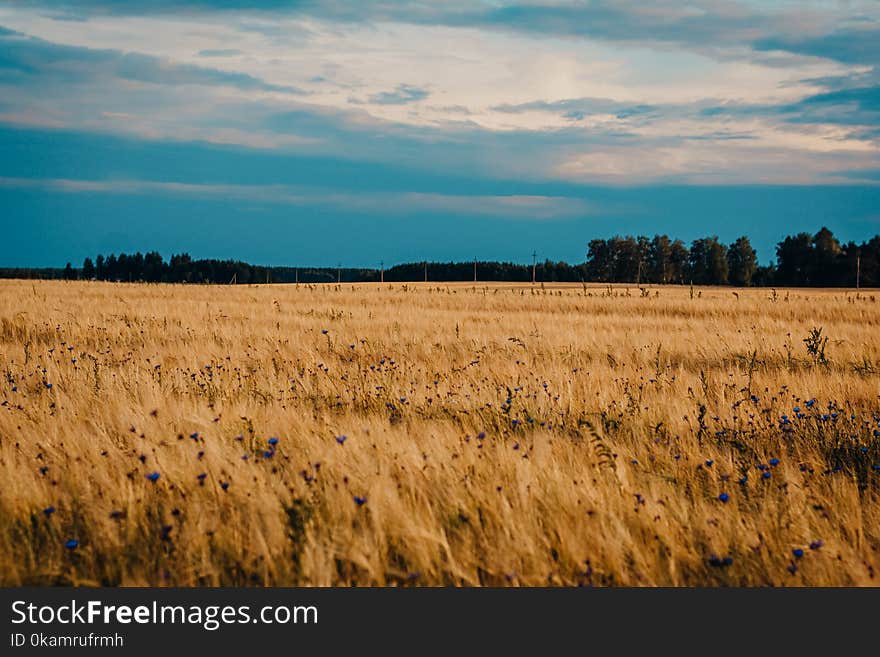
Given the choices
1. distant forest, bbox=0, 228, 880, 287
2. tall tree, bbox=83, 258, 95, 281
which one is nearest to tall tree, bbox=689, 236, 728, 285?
distant forest, bbox=0, 228, 880, 287

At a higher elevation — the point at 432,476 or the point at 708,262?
the point at 708,262

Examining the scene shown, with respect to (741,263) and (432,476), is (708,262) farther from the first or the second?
(432,476)

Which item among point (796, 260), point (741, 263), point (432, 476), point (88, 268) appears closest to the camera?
point (432, 476)

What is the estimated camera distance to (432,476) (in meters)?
3.82

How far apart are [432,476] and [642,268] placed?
420ft

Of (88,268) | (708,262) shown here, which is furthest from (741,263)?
(88,268)

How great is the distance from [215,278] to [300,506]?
6301 inches

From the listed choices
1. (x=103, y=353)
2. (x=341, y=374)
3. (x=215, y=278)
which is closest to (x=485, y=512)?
(x=341, y=374)

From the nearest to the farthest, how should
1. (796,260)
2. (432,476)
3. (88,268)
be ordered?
(432,476), (796,260), (88,268)

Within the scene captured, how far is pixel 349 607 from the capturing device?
8.96ft

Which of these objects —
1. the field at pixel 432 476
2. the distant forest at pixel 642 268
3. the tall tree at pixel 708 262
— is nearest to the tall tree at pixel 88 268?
the distant forest at pixel 642 268

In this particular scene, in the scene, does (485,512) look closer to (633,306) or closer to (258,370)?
(258,370)

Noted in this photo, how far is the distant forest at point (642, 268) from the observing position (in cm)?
9512

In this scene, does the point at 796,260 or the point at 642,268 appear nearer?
the point at 796,260
